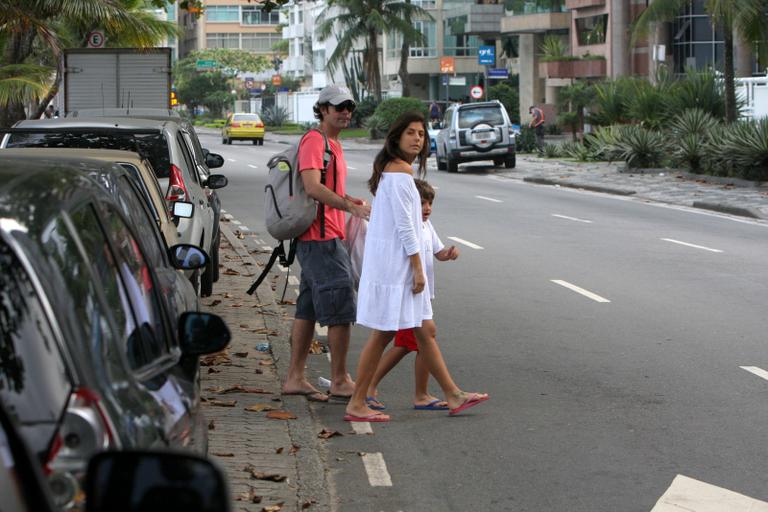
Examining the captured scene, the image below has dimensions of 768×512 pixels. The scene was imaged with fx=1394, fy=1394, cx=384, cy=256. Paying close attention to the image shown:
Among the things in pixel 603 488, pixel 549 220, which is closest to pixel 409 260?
pixel 603 488

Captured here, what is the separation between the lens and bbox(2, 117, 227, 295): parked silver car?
10.9 metres

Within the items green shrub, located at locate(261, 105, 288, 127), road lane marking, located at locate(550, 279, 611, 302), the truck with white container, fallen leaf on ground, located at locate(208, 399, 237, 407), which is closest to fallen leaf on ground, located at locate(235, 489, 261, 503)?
fallen leaf on ground, located at locate(208, 399, 237, 407)

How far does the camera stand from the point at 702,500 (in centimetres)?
618

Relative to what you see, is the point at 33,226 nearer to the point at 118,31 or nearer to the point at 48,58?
the point at 118,31

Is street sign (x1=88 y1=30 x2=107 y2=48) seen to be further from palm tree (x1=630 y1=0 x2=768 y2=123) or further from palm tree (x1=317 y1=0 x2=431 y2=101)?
palm tree (x1=317 y1=0 x2=431 y2=101)

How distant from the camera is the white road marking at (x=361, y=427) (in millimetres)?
7637

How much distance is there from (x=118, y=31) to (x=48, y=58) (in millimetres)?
12170

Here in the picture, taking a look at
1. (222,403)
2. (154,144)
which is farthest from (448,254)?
(154,144)

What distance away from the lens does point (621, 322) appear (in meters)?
11.4

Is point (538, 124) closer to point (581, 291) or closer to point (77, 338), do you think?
point (581, 291)

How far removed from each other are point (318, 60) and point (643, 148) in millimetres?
87855

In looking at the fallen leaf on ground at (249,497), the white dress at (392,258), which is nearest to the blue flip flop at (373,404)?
the white dress at (392,258)

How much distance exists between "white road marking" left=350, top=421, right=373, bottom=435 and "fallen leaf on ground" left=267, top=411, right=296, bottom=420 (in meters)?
0.35

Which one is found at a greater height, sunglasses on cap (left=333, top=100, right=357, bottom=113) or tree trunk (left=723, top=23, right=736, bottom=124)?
tree trunk (left=723, top=23, right=736, bottom=124)
